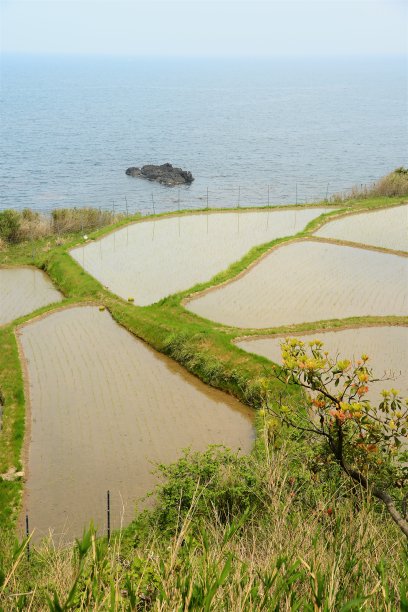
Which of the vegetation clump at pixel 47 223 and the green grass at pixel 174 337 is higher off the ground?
the vegetation clump at pixel 47 223

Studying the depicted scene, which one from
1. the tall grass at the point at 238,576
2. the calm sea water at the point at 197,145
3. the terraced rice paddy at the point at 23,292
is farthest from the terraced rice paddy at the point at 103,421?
the calm sea water at the point at 197,145

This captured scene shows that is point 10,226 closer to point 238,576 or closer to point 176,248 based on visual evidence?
point 176,248

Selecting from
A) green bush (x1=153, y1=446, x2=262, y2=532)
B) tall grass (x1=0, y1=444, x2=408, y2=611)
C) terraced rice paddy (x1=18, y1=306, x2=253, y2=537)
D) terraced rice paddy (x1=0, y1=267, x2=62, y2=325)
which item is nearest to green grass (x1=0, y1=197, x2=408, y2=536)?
terraced rice paddy (x1=18, y1=306, x2=253, y2=537)

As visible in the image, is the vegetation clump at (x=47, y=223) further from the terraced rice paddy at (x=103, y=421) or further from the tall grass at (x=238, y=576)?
the tall grass at (x=238, y=576)

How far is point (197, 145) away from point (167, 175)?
1976 cm

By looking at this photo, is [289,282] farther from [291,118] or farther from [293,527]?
[291,118]

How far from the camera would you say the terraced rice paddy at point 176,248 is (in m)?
20.8

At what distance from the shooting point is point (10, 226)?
27.1 meters

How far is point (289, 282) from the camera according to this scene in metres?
19.8

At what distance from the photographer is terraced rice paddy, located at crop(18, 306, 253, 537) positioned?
10.6 meters

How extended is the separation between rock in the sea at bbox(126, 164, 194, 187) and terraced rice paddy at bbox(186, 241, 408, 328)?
25673mm

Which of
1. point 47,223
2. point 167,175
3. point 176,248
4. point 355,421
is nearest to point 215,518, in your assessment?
point 355,421

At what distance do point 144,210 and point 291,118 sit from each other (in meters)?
54.2

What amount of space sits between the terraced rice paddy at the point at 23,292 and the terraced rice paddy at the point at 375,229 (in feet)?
33.2
